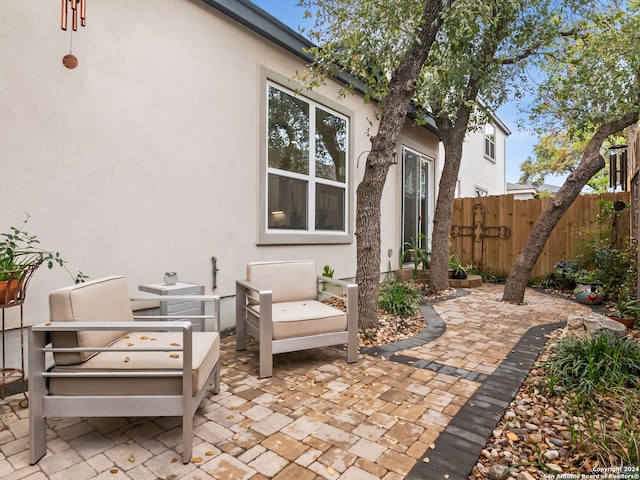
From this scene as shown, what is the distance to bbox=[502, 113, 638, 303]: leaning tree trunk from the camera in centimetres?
545

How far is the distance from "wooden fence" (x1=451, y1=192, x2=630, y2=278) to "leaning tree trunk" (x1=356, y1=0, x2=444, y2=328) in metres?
5.54

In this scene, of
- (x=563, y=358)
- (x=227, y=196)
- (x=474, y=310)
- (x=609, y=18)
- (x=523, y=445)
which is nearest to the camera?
(x=523, y=445)

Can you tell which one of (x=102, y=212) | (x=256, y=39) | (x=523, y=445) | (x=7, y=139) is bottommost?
(x=523, y=445)

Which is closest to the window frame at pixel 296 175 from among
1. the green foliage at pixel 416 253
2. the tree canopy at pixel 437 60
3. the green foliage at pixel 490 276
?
the tree canopy at pixel 437 60

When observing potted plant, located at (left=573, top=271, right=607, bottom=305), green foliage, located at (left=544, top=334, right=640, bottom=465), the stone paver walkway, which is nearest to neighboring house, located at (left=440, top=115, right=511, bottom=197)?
potted plant, located at (left=573, top=271, right=607, bottom=305)

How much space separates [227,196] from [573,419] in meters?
3.80

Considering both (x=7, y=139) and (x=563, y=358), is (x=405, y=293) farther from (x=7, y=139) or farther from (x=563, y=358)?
(x=7, y=139)

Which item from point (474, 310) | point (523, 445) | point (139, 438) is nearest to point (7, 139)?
point (139, 438)

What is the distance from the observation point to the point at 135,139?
345 centimetres

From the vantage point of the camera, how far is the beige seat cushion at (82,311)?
6.34ft

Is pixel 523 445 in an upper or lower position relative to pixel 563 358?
lower

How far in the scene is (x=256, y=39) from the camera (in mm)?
4613

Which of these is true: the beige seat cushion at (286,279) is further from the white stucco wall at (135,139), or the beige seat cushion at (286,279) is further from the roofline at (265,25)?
the roofline at (265,25)

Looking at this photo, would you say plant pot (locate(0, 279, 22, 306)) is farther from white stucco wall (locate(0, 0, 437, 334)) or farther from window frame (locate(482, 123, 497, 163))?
window frame (locate(482, 123, 497, 163))
